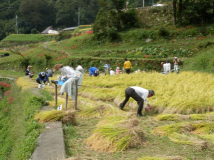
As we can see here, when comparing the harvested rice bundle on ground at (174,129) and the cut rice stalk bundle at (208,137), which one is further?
the harvested rice bundle on ground at (174,129)

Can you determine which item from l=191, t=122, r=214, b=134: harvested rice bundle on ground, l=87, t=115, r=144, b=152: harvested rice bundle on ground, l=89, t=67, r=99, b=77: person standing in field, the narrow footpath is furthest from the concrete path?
l=89, t=67, r=99, b=77: person standing in field

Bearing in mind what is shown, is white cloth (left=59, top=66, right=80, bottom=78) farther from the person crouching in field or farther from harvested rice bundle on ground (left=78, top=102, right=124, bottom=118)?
the person crouching in field

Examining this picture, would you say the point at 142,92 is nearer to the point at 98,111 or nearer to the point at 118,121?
the point at 98,111

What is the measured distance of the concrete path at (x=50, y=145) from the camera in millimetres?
3689

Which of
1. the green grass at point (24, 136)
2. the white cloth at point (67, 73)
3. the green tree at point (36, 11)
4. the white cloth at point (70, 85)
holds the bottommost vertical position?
the green grass at point (24, 136)

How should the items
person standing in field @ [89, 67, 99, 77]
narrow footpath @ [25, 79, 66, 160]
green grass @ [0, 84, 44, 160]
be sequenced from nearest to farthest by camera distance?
narrow footpath @ [25, 79, 66, 160]
green grass @ [0, 84, 44, 160]
person standing in field @ [89, 67, 99, 77]

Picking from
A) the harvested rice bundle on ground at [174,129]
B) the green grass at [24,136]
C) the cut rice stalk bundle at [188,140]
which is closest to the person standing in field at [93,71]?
the green grass at [24,136]

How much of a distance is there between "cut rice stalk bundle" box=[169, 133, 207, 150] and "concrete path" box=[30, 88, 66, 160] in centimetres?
217

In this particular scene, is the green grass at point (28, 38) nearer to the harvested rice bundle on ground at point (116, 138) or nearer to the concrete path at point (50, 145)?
the concrete path at point (50, 145)

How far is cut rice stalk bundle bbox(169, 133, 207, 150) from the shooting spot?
14.0ft

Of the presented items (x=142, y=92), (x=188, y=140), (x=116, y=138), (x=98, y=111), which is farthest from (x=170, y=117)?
(x=116, y=138)

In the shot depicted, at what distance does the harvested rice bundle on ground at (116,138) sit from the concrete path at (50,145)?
0.61 metres

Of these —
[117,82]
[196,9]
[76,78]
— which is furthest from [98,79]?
[196,9]

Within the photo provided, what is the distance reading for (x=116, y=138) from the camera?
14.3 ft
